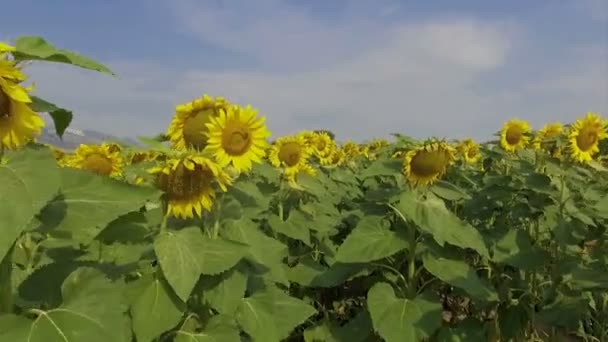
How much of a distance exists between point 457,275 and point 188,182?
190 cm

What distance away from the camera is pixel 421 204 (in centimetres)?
385

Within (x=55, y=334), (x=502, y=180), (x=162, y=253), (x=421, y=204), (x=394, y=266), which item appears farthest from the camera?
(x=502, y=180)

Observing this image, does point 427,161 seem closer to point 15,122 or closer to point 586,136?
point 586,136

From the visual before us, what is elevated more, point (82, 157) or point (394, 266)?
point (82, 157)

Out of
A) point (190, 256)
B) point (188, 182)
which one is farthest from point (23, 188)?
point (188, 182)

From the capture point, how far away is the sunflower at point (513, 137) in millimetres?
7320

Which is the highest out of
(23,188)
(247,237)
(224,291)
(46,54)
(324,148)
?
(46,54)

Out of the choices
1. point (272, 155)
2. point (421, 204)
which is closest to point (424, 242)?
point (421, 204)

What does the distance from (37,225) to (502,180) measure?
453 cm

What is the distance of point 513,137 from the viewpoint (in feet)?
24.2

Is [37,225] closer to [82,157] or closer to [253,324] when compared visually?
[253,324]

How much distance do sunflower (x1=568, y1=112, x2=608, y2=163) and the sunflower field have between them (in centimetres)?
1

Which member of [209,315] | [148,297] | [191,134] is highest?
[191,134]

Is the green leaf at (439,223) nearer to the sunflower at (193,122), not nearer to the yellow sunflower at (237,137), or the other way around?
the yellow sunflower at (237,137)
